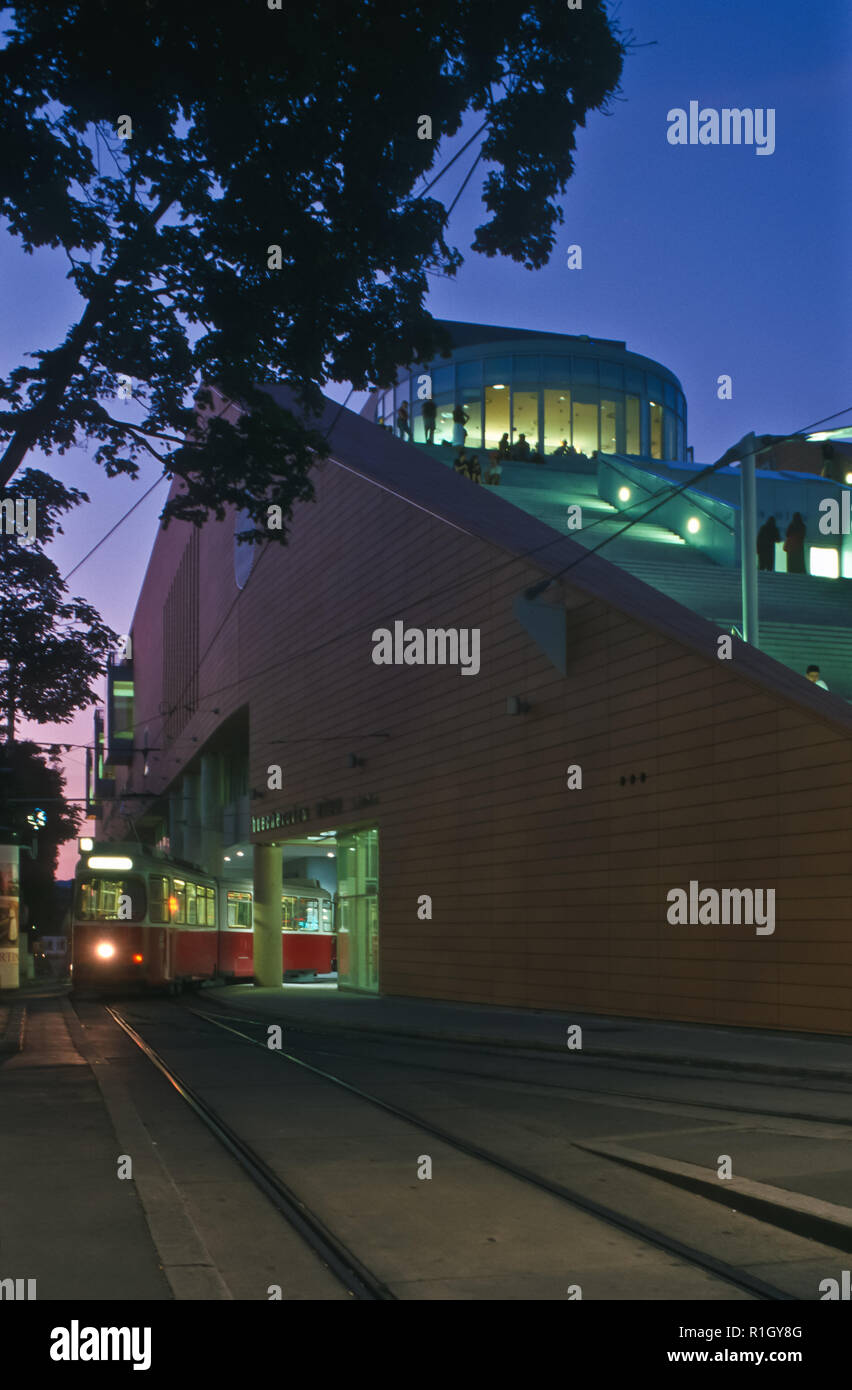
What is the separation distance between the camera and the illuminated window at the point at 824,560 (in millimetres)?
30609

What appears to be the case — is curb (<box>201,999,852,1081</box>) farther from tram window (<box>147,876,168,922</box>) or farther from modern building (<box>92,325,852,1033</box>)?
tram window (<box>147,876,168,922</box>)

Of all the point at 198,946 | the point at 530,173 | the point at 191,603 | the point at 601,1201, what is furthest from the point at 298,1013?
the point at 191,603

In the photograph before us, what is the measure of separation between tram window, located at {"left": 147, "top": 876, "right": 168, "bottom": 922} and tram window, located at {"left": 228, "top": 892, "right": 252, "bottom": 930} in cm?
696

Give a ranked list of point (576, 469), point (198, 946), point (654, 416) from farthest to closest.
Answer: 1. point (654, 416)
2. point (576, 469)
3. point (198, 946)

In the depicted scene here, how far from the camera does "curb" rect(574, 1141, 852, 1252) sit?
6.55 m

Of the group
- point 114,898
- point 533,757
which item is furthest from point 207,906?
point 533,757

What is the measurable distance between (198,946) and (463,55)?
90.0 feet

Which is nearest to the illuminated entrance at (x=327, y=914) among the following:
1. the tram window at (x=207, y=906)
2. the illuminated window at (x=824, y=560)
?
the tram window at (x=207, y=906)

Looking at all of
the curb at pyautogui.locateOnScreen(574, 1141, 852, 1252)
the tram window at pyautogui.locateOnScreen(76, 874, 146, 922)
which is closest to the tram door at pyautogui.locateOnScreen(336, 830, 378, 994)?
the tram window at pyautogui.locateOnScreen(76, 874, 146, 922)

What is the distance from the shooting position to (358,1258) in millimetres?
6219

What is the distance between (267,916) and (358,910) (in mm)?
5917
